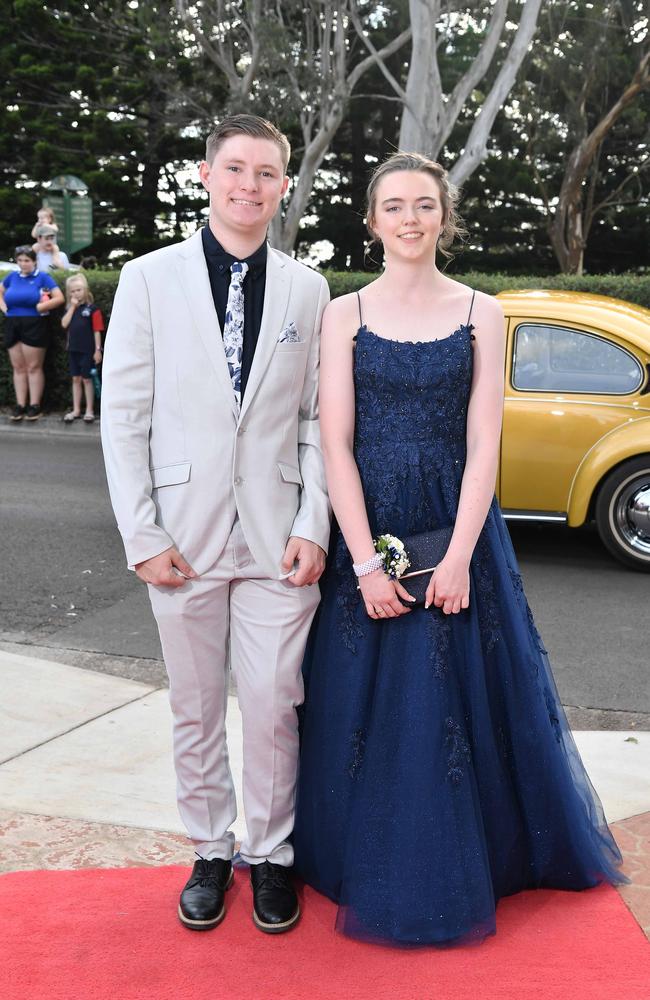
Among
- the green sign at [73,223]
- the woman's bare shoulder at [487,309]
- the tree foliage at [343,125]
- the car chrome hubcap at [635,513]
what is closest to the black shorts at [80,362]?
the car chrome hubcap at [635,513]

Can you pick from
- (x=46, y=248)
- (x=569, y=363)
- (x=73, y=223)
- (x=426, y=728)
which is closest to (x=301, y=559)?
(x=426, y=728)

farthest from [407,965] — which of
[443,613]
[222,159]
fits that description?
[222,159]

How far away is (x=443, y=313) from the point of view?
3.13 m

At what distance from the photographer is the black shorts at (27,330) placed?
533 inches

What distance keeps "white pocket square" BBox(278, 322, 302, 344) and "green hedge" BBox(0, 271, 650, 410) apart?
35.0 feet

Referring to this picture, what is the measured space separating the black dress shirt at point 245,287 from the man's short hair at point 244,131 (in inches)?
9.5

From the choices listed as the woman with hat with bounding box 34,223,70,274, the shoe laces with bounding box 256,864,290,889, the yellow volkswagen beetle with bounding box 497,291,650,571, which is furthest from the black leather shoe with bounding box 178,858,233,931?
the woman with hat with bounding box 34,223,70,274

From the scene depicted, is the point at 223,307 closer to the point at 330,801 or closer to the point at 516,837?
the point at 330,801

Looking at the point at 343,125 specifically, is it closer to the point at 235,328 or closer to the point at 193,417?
the point at 235,328

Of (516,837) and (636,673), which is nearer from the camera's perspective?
(516,837)

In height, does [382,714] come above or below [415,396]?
below

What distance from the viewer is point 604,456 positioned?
729 centimetres

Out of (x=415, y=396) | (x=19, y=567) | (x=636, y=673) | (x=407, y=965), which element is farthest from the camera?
(x=19, y=567)

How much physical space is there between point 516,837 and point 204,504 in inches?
52.8
